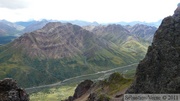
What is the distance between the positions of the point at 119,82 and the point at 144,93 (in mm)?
71732

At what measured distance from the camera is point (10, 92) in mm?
75188

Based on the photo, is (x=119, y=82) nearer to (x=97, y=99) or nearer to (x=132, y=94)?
(x=97, y=99)

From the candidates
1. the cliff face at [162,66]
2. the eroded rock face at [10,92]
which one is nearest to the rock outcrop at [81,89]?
the eroded rock face at [10,92]

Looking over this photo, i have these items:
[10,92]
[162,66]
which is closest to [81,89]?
[10,92]

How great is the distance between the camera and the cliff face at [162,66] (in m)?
59.1

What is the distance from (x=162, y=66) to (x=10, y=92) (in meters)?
40.9

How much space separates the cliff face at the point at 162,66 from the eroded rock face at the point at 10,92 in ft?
102

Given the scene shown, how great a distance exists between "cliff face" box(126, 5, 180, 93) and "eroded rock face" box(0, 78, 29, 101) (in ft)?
102

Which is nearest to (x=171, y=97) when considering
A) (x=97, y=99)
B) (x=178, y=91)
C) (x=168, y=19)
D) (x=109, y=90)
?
(x=178, y=91)

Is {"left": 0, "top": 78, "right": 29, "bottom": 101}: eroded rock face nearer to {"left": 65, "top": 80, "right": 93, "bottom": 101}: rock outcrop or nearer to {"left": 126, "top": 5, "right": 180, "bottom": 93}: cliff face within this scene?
{"left": 126, "top": 5, "right": 180, "bottom": 93}: cliff face

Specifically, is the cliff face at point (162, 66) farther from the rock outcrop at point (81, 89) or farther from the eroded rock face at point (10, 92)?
the rock outcrop at point (81, 89)

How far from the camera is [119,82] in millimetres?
133875

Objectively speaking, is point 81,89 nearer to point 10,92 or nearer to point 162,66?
point 10,92

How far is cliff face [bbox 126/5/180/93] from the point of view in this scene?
194 feet
